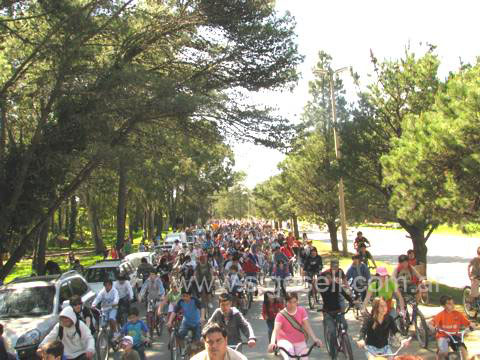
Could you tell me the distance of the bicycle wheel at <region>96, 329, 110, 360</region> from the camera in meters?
9.82

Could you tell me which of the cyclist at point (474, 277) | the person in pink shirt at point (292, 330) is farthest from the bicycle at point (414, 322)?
the person in pink shirt at point (292, 330)

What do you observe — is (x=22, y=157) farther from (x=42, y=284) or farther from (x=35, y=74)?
(x=42, y=284)

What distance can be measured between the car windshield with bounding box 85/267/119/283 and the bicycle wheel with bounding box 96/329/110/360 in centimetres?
578

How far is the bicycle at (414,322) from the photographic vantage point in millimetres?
9547

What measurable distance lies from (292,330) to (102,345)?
16.1 ft

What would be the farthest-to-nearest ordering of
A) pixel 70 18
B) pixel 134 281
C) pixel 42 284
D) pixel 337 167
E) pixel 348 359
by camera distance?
pixel 337 167
pixel 134 281
pixel 70 18
pixel 42 284
pixel 348 359

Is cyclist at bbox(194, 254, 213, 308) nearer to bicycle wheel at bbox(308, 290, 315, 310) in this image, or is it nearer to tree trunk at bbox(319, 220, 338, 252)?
bicycle wheel at bbox(308, 290, 315, 310)

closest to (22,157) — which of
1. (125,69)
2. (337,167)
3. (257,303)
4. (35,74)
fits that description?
(35,74)

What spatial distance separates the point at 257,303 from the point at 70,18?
10500 millimetres

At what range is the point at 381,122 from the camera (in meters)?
18.7

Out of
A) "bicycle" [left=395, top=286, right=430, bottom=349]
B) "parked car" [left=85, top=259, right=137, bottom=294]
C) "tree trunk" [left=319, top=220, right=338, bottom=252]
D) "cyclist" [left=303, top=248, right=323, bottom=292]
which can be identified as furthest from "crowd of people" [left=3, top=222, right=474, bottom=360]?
"tree trunk" [left=319, top=220, right=338, bottom=252]

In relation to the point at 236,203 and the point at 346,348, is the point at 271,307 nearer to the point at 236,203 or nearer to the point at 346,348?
the point at 346,348

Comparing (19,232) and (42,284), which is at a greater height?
(19,232)

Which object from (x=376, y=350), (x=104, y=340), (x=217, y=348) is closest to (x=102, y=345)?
(x=104, y=340)
